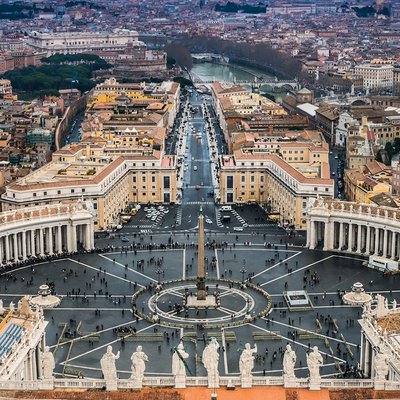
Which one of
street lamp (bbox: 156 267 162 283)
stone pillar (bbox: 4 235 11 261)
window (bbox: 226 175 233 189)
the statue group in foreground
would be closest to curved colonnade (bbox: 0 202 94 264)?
stone pillar (bbox: 4 235 11 261)

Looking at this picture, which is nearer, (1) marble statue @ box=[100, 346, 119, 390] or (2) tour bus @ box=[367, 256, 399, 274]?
(1) marble statue @ box=[100, 346, 119, 390]

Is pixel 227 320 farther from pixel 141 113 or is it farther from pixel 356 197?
pixel 141 113

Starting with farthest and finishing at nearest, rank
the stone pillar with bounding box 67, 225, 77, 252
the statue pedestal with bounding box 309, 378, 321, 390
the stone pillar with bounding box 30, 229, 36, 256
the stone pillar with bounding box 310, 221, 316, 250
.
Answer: the stone pillar with bounding box 310, 221, 316, 250
the stone pillar with bounding box 67, 225, 77, 252
the stone pillar with bounding box 30, 229, 36, 256
the statue pedestal with bounding box 309, 378, 321, 390

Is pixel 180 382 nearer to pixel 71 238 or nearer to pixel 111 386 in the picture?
pixel 111 386

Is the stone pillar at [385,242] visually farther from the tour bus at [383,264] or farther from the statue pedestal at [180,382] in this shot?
the statue pedestal at [180,382]

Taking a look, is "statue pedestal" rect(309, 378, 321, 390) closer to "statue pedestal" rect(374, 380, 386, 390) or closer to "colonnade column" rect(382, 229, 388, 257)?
"statue pedestal" rect(374, 380, 386, 390)

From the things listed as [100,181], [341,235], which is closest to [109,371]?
[341,235]

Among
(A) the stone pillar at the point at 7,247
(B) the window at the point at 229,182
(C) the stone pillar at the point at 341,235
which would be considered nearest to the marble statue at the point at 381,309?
(C) the stone pillar at the point at 341,235
